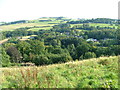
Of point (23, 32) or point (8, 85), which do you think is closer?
point (8, 85)

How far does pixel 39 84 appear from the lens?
20.3ft

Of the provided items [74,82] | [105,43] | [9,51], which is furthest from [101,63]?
[105,43]

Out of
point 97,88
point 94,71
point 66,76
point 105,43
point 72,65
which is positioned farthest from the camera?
point 105,43

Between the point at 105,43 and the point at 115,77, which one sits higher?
the point at 115,77

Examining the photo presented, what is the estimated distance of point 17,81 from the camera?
654 cm

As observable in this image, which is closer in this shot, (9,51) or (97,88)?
(97,88)

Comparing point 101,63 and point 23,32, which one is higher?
point 101,63

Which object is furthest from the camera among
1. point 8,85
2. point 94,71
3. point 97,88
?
point 94,71

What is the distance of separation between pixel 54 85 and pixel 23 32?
520 feet

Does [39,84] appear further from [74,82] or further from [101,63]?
[101,63]

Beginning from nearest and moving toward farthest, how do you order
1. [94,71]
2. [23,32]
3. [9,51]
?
[94,71]
[9,51]
[23,32]

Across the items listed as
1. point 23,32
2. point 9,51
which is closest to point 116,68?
point 9,51

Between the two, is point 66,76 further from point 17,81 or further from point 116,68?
point 116,68

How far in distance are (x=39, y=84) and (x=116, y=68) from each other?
4.64m
